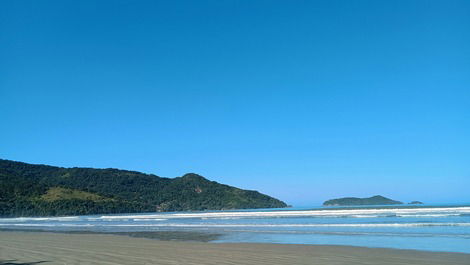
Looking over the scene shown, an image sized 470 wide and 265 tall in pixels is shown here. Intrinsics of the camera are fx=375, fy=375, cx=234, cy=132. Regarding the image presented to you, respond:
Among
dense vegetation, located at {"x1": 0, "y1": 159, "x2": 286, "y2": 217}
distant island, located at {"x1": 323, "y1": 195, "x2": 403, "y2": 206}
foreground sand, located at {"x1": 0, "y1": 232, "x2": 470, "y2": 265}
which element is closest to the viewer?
foreground sand, located at {"x1": 0, "y1": 232, "x2": 470, "y2": 265}

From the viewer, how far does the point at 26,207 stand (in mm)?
81688

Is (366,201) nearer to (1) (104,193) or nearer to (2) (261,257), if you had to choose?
(1) (104,193)

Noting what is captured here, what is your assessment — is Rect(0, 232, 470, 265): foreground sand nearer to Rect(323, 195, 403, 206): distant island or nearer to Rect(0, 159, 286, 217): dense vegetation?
Rect(0, 159, 286, 217): dense vegetation

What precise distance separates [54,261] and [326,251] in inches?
366

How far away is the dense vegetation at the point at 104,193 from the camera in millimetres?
85188

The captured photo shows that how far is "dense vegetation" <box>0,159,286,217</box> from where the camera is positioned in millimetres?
85188

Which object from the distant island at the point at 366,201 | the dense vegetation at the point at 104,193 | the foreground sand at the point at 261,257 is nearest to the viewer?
the foreground sand at the point at 261,257

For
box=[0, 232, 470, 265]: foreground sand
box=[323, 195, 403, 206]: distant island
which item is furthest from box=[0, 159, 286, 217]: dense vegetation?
box=[0, 232, 470, 265]: foreground sand

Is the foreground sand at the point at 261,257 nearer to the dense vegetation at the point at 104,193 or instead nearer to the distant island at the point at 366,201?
the dense vegetation at the point at 104,193

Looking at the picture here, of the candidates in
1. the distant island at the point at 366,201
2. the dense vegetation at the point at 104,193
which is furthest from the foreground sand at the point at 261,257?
the distant island at the point at 366,201

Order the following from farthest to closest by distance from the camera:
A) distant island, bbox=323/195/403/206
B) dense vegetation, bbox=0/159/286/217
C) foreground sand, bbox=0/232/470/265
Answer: distant island, bbox=323/195/403/206 < dense vegetation, bbox=0/159/286/217 < foreground sand, bbox=0/232/470/265

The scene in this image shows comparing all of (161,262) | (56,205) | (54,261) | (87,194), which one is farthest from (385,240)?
(87,194)

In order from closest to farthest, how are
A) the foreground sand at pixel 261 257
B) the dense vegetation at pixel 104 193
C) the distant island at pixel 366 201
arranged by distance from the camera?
the foreground sand at pixel 261 257 < the dense vegetation at pixel 104 193 < the distant island at pixel 366 201

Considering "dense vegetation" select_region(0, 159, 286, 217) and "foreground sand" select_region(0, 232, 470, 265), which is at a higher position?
"dense vegetation" select_region(0, 159, 286, 217)
